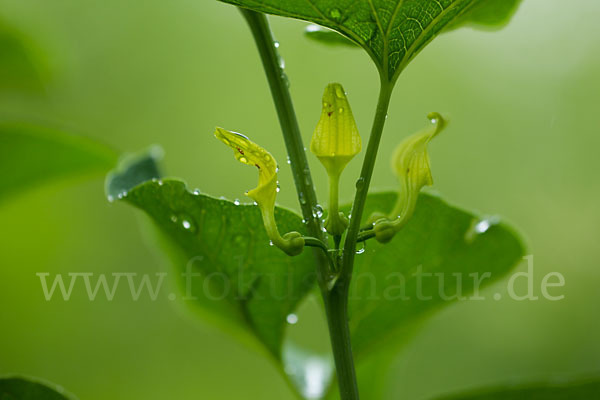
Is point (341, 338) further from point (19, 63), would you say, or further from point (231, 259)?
point (19, 63)

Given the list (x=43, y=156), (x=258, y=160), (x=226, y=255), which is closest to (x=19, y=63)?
(x=43, y=156)

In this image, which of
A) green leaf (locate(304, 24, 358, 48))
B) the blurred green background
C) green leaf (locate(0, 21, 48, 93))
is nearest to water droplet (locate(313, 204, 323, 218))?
green leaf (locate(304, 24, 358, 48))

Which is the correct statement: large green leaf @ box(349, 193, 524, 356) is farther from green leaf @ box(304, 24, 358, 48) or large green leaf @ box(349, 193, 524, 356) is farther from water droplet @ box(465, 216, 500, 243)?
green leaf @ box(304, 24, 358, 48)

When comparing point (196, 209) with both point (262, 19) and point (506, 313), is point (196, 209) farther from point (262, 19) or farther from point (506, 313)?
point (506, 313)

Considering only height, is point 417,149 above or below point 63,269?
below

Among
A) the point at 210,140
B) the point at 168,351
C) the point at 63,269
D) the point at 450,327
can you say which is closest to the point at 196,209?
the point at 63,269

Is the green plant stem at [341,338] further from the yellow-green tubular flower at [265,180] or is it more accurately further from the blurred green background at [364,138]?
the blurred green background at [364,138]
